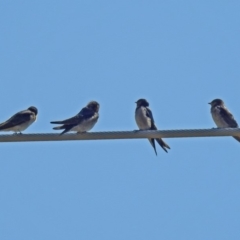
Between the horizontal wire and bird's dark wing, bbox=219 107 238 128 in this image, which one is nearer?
the horizontal wire

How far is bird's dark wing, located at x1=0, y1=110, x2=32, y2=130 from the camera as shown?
45.1 ft

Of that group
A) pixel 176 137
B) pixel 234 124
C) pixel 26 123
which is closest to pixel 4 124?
pixel 26 123

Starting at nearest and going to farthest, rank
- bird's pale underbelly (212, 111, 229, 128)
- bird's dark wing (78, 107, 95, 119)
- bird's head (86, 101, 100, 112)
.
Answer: bird's dark wing (78, 107, 95, 119), bird's pale underbelly (212, 111, 229, 128), bird's head (86, 101, 100, 112)

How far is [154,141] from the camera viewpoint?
42.4 ft

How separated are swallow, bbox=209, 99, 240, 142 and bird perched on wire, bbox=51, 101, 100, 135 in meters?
2.01

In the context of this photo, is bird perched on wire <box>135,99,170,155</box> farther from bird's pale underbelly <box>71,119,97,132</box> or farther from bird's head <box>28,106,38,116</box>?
bird's head <box>28,106,38,116</box>

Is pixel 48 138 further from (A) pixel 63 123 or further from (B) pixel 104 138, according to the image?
(A) pixel 63 123

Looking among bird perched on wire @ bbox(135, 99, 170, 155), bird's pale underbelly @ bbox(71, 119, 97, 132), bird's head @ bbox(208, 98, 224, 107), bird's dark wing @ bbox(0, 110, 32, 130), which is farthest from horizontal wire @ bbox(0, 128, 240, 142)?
bird's head @ bbox(208, 98, 224, 107)

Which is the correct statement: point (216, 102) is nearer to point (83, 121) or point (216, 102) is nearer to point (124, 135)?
point (83, 121)

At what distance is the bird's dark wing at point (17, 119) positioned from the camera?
1375cm

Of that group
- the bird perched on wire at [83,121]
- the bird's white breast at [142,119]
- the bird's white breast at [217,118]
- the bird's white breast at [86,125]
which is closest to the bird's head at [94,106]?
the bird perched on wire at [83,121]

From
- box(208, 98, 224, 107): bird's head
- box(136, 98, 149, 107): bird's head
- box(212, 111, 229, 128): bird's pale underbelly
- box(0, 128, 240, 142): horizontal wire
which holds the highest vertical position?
box(136, 98, 149, 107): bird's head

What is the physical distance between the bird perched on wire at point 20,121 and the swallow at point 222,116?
3098 millimetres

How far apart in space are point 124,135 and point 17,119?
16.4ft
